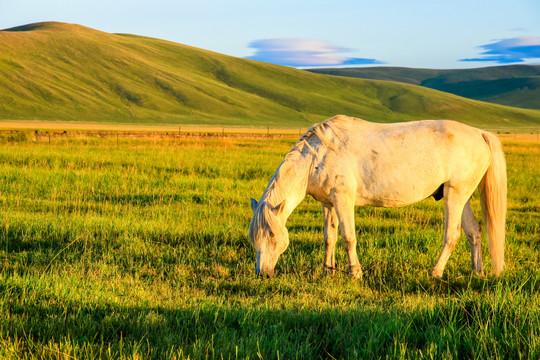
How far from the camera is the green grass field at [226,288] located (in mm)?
3856

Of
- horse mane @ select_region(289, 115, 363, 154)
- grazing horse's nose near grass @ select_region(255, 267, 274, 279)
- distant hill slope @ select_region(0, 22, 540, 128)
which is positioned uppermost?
distant hill slope @ select_region(0, 22, 540, 128)

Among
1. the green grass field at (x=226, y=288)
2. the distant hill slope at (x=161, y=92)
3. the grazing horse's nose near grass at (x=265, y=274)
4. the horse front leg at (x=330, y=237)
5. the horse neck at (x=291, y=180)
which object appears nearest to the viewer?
the green grass field at (x=226, y=288)

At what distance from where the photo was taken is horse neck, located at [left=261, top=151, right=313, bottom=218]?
6.49 meters

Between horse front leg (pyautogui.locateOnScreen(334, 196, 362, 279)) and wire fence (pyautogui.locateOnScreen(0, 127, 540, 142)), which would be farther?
wire fence (pyautogui.locateOnScreen(0, 127, 540, 142))

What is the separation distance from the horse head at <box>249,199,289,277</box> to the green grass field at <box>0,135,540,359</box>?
0.79 feet

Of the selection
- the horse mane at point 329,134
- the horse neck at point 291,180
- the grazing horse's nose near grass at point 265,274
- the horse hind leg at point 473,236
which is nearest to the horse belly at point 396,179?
the horse mane at point 329,134

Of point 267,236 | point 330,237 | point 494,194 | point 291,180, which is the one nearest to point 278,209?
point 267,236

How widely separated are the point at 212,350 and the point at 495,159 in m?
5.14

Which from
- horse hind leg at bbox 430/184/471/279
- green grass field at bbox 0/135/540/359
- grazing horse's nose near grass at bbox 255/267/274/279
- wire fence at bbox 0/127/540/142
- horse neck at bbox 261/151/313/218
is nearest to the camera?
green grass field at bbox 0/135/540/359

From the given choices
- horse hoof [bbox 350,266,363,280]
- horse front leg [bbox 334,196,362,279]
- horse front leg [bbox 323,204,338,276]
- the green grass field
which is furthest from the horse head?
horse hoof [bbox 350,266,363,280]

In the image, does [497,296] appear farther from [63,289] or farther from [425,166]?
[63,289]

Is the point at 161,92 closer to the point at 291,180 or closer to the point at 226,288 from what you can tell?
the point at 291,180

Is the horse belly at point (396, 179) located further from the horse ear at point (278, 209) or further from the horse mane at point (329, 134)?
the horse ear at point (278, 209)

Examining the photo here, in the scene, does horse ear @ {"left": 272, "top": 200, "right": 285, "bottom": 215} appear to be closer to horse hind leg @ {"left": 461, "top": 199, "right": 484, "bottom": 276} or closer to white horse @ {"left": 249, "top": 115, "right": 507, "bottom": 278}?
white horse @ {"left": 249, "top": 115, "right": 507, "bottom": 278}
